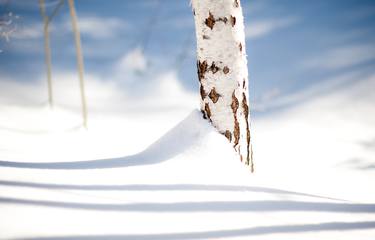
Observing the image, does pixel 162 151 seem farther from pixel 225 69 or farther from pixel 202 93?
pixel 225 69

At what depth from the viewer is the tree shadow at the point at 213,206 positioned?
3.05 feet

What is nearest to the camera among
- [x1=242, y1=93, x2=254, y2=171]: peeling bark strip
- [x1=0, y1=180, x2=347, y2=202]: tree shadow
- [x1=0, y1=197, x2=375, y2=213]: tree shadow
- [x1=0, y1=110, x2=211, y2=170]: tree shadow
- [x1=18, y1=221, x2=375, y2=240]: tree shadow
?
[x1=18, y1=221, x2=375, y2=240]: tree shadow

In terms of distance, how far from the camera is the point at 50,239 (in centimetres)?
73

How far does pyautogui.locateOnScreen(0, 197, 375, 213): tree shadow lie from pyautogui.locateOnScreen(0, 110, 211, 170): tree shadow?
473 mm

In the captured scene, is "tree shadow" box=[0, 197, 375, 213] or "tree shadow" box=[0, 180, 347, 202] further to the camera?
"tree shadow" box=[0, 180, 347, 202]

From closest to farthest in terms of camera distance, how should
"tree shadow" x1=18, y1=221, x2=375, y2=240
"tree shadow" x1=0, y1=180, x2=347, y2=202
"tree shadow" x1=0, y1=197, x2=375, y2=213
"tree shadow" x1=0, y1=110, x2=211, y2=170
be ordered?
1. "tree shadow" x1=18, y1=221, x2=375, y2=240
2. "tree shadow" x1=0, y1=197, x2=375, y2=213
3. "tree shadow" x1=0, y1=180, x2=347, y2=202
4. "tree shadow" x1=0, y1=110, x2=211, y2=170

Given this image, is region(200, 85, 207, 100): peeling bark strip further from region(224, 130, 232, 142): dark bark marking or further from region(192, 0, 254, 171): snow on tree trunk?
region(224, 130, 232, 142): dark bark marking

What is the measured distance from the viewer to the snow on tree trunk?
1.50m

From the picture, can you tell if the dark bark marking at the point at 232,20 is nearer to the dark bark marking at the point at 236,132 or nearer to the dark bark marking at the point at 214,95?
the dark bark marking at the point at 214,95

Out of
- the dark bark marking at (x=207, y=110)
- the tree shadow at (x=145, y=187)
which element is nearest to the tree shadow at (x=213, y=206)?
the tree shadow at (x=145, y=187)

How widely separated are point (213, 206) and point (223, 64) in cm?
85

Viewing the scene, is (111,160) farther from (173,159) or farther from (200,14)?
(200,14)

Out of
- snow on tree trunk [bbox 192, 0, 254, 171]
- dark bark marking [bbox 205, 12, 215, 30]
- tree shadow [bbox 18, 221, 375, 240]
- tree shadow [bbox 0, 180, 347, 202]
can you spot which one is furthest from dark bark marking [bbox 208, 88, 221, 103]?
tree shadow [bbox 18, 221, 375, 240]

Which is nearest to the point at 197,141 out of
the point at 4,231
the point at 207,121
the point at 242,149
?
the point at 207,121
